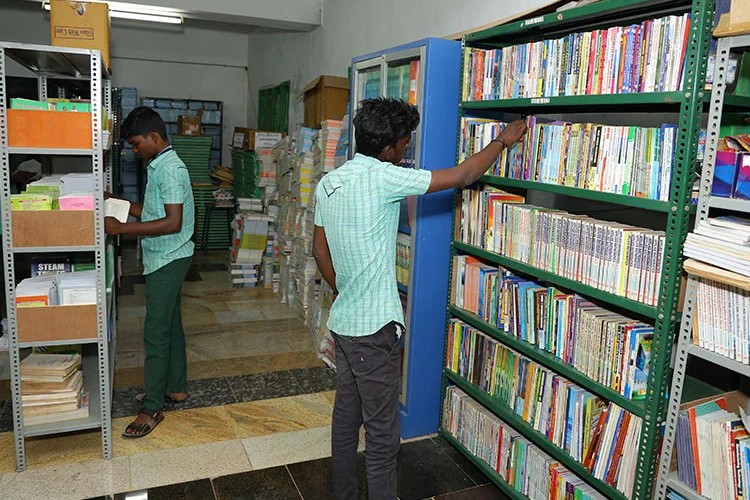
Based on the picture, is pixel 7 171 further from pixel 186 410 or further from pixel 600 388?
pixel 600 388

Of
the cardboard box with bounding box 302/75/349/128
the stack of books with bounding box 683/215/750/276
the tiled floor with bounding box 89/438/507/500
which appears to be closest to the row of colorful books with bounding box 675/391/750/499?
the stack of books with bounding box 683/215/750/276

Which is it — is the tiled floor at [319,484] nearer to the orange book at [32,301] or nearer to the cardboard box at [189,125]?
the orange book at [32,301]

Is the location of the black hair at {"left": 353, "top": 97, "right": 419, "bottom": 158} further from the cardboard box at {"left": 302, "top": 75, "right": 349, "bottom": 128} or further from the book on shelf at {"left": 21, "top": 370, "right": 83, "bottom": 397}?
the cardboard box at {"left": 302, "top": 75, "right": 349, "bottom": 128}

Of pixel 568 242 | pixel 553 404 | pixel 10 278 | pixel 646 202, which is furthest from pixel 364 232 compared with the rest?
pixel 10 278

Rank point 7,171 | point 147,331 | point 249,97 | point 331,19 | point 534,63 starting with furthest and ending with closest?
point 249,97
point 331,19
point 147,331
point 7,171
point 534,63

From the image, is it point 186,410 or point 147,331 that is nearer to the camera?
point 147,331

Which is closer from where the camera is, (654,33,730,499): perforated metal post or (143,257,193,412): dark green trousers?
(654,33,730,499): perforated metal post

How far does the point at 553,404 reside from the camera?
8.34 ft

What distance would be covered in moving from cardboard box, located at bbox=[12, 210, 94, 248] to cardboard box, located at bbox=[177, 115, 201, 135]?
6.72 metres

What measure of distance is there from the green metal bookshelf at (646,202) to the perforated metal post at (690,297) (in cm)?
4

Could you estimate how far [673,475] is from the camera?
2053mm

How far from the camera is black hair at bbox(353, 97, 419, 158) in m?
2.24

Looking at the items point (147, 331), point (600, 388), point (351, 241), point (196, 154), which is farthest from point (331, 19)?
point (600, 388)

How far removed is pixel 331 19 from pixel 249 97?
4408mm
